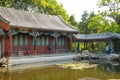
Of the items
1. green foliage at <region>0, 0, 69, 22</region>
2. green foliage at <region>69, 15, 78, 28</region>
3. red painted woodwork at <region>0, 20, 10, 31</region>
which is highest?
green foliage at <region>0, 0, 69, 22</region>

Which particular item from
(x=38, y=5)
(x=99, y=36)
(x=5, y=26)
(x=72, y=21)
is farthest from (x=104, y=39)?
(x=72, y=21)

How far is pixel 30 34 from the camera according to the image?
30.6 metres

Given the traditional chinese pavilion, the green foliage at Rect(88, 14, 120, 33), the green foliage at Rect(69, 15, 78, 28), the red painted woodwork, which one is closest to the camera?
the red painted woodwork

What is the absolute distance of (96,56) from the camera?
3356cm

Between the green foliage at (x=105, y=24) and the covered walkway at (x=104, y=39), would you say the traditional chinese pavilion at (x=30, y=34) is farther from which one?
the green foliage at (x=105, y=24)

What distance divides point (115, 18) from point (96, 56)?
11.2m

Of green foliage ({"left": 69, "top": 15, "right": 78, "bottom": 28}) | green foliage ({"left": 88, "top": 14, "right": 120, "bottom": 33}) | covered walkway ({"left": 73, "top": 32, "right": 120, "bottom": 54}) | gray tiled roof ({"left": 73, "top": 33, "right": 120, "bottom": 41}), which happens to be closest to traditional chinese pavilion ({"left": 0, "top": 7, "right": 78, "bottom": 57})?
gray tiled roof ({"left": 73, "top": 33, "right": 120, "bottom": 41})

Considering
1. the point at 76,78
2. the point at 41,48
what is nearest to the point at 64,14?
the point at 41,48

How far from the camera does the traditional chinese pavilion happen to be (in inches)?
1094

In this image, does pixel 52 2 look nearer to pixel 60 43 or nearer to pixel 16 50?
pixel 60 43

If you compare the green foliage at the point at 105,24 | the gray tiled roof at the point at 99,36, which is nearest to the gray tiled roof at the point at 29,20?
the gray tiled roof at the point at 99,36

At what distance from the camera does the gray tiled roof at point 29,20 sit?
29.1 meters

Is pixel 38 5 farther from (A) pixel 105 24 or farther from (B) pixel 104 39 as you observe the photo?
(B) pixel 104 39

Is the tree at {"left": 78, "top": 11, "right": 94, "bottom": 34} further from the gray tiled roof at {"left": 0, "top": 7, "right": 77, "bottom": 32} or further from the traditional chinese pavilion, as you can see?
the gray tiled roof at {"left": 0, "top": 7, "right": 77, "bottom": 32}
